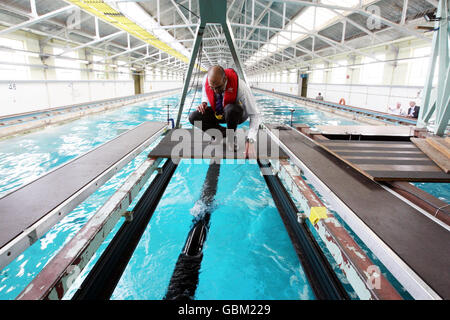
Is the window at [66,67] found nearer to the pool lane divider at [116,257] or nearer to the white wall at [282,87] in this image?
the pool lane divider at [116,257]

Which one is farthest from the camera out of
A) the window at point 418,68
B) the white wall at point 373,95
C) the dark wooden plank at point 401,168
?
the white wall at point 373,95

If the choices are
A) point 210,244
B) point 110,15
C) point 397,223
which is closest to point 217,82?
point 210,244

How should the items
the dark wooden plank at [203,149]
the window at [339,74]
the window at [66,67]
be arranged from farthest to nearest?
the window at [339,74], the window at [66,67], the dark wooden plank at [203,149]

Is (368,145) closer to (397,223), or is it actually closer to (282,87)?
(397,223)

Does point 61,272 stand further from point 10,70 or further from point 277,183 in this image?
point 10,70

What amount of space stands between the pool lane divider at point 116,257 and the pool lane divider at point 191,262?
0.44 meters

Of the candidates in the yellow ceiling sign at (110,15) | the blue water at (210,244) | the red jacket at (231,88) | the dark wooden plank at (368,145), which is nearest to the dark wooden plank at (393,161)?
the dark wooden plank at (368,145)

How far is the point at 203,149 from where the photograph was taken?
3275 mm

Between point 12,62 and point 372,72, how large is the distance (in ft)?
49.8

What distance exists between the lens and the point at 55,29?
9312 millimetres

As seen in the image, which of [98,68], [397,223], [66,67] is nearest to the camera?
[397,223]

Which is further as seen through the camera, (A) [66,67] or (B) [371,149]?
(A) [66,67]

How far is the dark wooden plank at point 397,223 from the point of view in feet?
3.76

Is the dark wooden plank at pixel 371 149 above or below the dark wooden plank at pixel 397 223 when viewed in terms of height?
above
